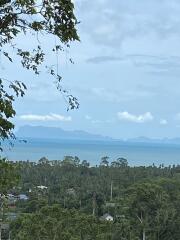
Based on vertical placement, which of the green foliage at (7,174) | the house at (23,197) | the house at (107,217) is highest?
the green foliage at (7,174)

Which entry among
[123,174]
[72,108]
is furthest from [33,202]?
[72,108]

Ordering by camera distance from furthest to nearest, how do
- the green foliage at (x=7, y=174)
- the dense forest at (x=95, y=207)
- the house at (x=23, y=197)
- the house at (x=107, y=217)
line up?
the house at (x=23, y=197) < the house at (x=107, y=217) < the dense forest at (x=95, y=207) < the green foliage at (x=7, y=174)

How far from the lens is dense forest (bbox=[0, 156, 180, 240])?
1630 cm

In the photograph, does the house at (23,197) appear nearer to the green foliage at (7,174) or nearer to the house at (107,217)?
the house at (107,217)

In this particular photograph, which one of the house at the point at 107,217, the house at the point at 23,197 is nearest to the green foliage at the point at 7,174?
the house at the point at 107,217

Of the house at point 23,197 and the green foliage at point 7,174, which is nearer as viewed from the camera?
the green foliage at point 7,174

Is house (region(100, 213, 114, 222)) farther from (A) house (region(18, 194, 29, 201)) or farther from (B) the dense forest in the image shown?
(A) house (region(18, 194, 29, 201))

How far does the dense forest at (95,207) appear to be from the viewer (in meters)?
16.3

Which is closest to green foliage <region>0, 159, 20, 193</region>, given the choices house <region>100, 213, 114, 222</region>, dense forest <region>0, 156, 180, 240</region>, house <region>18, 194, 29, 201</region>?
dense forest <region>0, 156, 180, 240</region>

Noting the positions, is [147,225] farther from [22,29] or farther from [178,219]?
[22,29]

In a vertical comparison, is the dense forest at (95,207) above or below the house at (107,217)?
above

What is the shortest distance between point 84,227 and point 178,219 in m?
10.1

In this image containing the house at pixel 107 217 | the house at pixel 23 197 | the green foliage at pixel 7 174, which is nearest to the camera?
the green foliage at pixel 7 174

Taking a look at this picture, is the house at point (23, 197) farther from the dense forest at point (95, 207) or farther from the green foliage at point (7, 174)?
the green foliage at point (7, 174)
